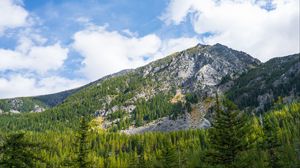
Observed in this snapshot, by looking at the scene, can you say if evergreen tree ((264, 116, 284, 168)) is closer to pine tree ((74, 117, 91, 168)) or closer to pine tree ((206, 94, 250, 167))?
pine tree ((206, 94, 250, 167))

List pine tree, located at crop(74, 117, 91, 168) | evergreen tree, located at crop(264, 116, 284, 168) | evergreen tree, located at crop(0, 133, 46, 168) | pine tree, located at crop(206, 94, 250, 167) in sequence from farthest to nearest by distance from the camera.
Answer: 1. evergreen tree, located at crop(264, 116, 284, 168)
2. pine tree, located at crop(74, 117, 91, 168)
3. pine tree, located at crop(206, 94, 250, 167)
4. evergreen tree, located at crop(0, 133, 46, 168)

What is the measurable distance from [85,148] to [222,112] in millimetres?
14493

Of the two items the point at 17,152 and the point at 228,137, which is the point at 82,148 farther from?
the point at 17,152

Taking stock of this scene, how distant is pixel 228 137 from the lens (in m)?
27.9

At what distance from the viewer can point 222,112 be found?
28766 mm

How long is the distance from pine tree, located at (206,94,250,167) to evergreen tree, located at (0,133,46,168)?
585 inches

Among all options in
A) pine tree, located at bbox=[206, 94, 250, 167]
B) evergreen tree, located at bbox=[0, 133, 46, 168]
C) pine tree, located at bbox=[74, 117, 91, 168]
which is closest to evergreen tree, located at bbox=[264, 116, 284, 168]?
pine tree, located at bbox=[206, 94, 250, 167]

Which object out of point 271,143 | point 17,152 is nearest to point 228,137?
point 271,143

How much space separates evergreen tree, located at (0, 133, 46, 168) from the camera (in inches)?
747

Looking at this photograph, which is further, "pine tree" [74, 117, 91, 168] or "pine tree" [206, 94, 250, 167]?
"pine tree" [74, 117, 91, 168]

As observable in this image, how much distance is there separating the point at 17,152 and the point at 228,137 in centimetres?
1656

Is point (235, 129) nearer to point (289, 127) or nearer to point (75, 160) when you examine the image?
point (75, 160)

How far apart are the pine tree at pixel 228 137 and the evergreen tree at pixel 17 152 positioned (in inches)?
585

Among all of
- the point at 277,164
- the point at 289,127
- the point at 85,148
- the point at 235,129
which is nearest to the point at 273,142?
the point at 277,164
